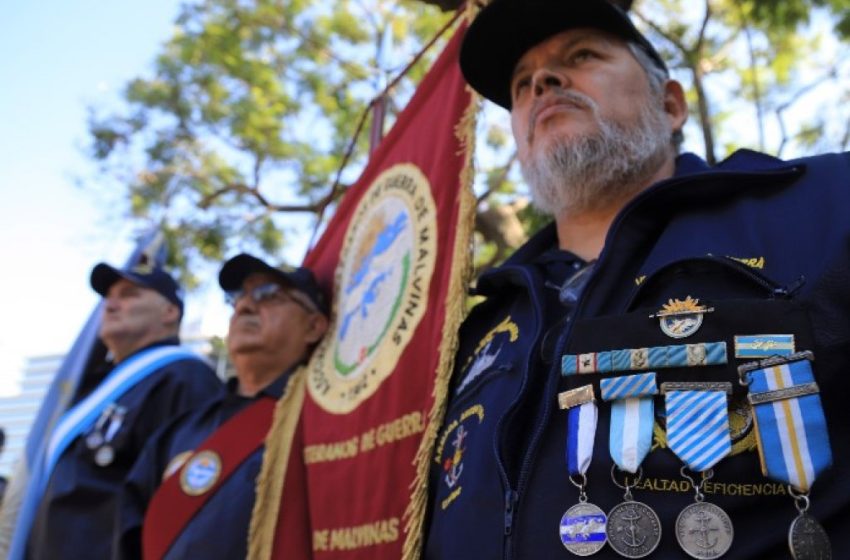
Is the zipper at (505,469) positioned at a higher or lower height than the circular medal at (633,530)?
higher

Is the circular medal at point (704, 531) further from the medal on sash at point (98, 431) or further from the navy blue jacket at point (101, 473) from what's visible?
the medal on sash at point (98, 431)

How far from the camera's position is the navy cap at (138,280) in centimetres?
507

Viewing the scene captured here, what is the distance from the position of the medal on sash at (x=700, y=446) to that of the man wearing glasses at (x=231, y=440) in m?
1.98

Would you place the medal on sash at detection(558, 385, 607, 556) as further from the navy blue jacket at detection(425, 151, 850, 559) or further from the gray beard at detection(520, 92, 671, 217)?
the gray beard at detection(520, 92, 671, 217)

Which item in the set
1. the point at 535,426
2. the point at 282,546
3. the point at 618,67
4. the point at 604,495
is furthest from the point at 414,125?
the point at 604,495

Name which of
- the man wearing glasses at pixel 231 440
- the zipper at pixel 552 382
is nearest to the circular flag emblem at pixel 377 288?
the man wearing glasses at pixel 231 440

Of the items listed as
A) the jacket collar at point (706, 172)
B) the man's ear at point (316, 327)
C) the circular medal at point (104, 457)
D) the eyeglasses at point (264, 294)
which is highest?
the eyeglasses at point (264, 294)

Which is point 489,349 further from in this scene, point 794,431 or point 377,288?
point 377,288

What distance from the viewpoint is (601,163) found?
7.69 feet

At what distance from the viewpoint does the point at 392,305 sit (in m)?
2.94

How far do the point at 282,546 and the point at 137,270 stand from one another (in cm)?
285

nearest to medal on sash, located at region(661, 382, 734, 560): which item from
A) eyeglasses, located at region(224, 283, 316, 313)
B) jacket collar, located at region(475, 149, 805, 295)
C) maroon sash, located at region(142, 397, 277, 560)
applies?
jacket collar, located at region(475, 149, 805, 295)

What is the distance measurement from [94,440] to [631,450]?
3.23 m

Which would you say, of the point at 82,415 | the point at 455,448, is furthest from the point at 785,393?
the point at 82,415
